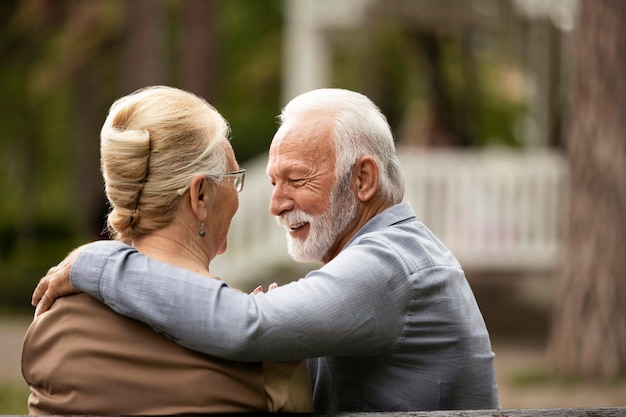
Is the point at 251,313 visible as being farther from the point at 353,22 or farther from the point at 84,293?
the point at 353,22

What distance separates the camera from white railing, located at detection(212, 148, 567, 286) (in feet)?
39.5

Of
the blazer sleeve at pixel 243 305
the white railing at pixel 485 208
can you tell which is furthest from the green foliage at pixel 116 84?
the blazer sleeve at pixel 243 305

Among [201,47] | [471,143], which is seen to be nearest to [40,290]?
[201,47]

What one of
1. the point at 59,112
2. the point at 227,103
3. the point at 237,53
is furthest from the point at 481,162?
the point at 59,112

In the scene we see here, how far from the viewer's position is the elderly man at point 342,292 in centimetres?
228

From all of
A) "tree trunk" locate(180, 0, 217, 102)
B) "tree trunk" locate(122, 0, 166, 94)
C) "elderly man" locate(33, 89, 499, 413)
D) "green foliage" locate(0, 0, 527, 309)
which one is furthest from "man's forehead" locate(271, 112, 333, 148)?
"green foliage" locate(0, 0, 527, 309)

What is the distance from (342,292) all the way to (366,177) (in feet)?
1.86

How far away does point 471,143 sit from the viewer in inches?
703

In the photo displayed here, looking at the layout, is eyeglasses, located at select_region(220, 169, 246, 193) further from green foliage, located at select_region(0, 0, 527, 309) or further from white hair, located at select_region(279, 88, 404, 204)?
green foliage, located at select_region(0, 0, 527, 309)

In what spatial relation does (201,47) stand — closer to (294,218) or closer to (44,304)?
(294,218)

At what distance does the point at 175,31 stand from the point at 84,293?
23060 millimetres

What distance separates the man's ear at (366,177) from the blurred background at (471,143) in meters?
0.75

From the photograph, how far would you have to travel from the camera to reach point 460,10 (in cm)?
1308

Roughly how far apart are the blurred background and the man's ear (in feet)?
2.46
